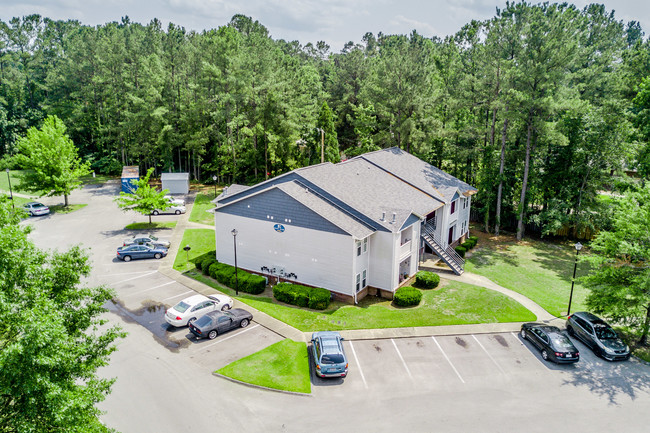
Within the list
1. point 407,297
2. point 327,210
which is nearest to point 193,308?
point 327,210

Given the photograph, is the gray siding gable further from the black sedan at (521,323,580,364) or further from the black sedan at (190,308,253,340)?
the black sedan at (521,323,580,364)

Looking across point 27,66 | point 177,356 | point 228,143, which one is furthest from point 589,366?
point 27,66

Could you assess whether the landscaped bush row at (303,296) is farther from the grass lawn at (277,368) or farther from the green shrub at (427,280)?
the green shrub at (427,280)

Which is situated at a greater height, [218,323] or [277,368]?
[218,323]

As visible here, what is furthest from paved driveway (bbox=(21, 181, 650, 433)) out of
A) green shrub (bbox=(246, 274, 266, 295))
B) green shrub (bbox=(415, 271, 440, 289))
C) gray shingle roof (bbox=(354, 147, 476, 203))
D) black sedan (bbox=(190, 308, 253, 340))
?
gray shingle roof (bbox=(354, 147, 476, 203))

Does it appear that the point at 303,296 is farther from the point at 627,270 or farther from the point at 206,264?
the point at 627,270

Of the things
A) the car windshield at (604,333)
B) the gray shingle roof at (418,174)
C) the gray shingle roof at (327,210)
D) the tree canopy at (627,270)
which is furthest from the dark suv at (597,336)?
the gray shingle roof at (418,174)
